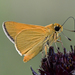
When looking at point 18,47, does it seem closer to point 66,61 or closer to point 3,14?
point 66,61

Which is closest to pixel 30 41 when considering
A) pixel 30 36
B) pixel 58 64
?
pixel 30 36

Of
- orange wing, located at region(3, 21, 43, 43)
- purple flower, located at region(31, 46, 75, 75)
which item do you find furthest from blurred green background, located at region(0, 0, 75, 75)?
purple flower, located at region(31, 46, 75, 75)

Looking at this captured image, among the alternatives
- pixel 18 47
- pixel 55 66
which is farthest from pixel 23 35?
pixel 55 66

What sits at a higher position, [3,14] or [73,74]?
[3,14]

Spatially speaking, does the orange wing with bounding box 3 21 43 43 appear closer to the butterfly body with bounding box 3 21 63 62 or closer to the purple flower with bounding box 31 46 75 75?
the butterfly body with bounding box 3 21 63 62

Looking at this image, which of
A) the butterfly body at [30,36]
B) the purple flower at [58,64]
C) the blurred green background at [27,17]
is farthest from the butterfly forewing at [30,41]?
the blurred green background at [27,17]
